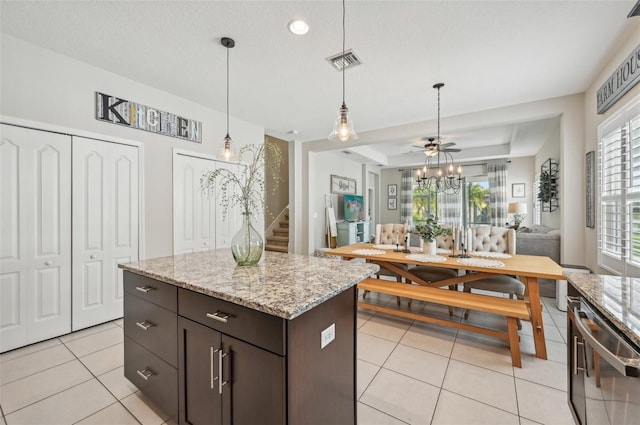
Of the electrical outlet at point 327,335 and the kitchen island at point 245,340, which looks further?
the electrical outlet at point 327,335

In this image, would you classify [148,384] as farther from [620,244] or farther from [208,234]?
[620,244]

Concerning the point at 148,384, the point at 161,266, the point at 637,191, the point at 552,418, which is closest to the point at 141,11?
the point at 161,266

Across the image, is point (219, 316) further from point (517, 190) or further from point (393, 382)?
point (517, 190)

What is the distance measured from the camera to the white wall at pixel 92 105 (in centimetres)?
238

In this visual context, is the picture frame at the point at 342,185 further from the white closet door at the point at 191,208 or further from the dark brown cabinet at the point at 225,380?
the dark brown cabinet at the point at 225,380

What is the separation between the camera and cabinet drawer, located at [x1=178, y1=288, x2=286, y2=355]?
1.00 meters

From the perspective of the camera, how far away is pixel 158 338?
149 centimetres

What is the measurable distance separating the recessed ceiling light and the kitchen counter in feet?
8.25

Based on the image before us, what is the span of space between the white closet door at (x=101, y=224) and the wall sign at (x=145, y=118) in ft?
1.02

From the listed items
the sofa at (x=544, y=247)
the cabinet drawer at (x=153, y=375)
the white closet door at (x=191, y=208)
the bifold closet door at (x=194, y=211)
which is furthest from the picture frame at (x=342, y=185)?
the cabinet drawer at (x=153, y=375)

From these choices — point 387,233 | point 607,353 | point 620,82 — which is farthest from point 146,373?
point 620,82

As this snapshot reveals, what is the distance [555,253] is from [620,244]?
61.3 inches

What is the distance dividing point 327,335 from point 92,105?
337 centimetres

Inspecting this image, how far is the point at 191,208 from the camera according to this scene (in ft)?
12.0
